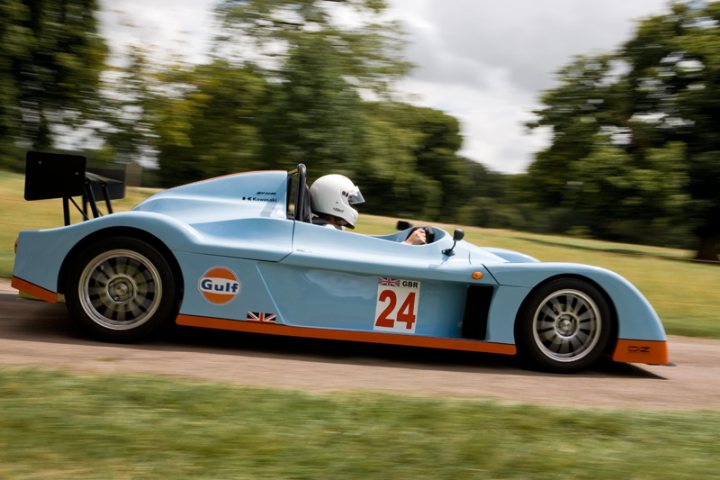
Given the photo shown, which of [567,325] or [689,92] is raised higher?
[689,92]

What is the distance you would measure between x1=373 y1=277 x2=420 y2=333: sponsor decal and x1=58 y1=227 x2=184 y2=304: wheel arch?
1.46m

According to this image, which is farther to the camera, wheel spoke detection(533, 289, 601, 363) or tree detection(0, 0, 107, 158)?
tree detection(0, 0, 107, 158)

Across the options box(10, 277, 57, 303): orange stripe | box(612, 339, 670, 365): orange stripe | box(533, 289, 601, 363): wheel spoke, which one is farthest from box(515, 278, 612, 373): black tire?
box(10, 277, 57, 303): orange stripe

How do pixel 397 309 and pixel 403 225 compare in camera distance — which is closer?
pixel 397 309

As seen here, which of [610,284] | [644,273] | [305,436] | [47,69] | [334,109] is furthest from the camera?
[47,69]

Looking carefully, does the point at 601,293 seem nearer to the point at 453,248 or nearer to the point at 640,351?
the point at 640,351

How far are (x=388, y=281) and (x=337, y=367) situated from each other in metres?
0.74

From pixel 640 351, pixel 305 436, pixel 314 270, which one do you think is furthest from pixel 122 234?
pixel 640 351

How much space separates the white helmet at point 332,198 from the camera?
20.7ft

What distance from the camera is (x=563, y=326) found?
18.9ft

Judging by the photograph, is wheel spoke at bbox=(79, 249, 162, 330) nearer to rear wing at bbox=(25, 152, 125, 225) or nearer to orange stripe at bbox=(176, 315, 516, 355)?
orange stripe at bbox=(176, 315, 516, 355)

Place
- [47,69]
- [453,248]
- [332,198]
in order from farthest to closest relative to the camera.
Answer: [47,69]
[332,198]
[453,248]

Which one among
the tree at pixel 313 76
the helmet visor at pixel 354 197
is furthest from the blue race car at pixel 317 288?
the tree at pixel 313 76

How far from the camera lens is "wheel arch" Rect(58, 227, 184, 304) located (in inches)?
213
